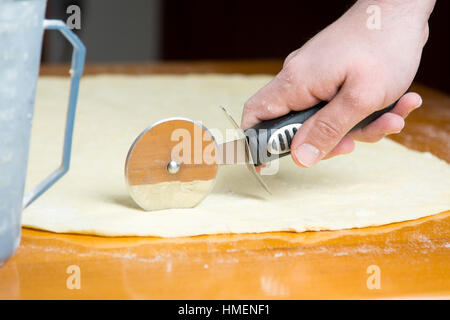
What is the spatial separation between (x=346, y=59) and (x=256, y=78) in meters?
1.04

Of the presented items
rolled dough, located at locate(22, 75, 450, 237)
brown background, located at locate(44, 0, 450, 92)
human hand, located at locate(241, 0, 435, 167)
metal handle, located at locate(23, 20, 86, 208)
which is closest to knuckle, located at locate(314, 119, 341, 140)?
human hand, located at locate(241, 0, 435, 167)

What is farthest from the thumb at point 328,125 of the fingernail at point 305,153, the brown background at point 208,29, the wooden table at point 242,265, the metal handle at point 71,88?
the brown background at point 208,29

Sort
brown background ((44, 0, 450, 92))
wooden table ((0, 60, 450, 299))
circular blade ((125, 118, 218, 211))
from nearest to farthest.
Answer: wooden table ((0, 60, 450, 299))
circular blade ((125, 118, 218, 211))
brown background ((44, 0, 450, 92))

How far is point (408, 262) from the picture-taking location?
0.72 meters

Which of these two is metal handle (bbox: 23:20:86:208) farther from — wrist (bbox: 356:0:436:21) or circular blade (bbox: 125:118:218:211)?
wrist (bbox: 356:0:436:21)

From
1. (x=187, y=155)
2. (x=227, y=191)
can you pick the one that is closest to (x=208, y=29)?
(x=227, y=191)

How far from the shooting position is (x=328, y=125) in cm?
83

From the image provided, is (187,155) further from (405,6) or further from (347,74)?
(405,6)

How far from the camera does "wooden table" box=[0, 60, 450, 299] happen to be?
0.65 meters

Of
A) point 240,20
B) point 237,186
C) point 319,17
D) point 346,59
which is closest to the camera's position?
point 346,59

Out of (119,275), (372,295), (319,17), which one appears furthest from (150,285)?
(319,17)

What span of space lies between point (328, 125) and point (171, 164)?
0.22 m

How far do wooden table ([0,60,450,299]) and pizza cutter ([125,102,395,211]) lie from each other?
0.07 metres

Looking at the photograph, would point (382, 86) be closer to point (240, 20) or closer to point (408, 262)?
point (408, 262)
